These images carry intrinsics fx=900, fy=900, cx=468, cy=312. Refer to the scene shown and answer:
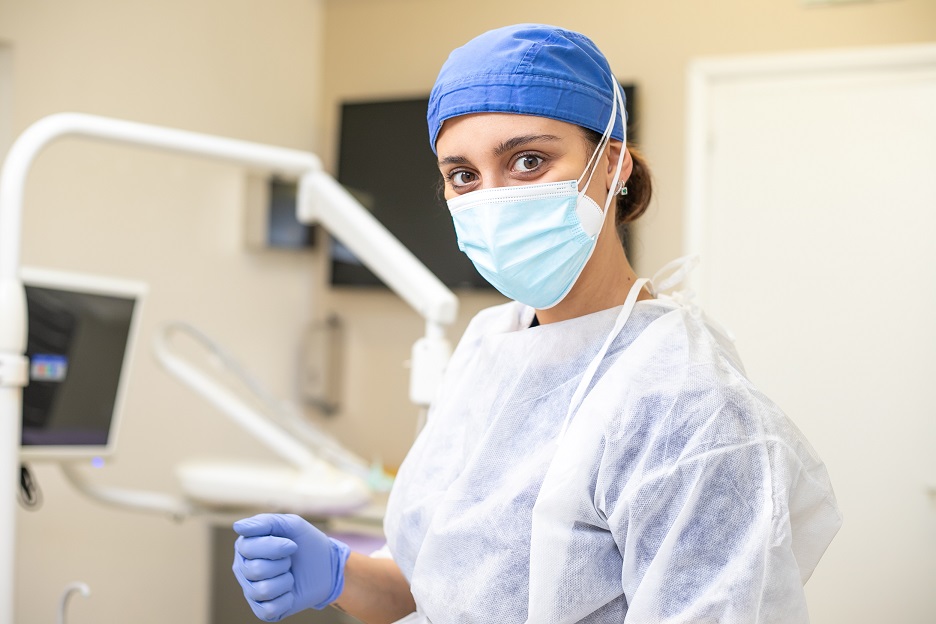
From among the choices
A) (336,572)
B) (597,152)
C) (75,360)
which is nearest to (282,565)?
(336,572)

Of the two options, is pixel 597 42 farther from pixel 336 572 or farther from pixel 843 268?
pixel 336 572

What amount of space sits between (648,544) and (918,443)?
1.88m

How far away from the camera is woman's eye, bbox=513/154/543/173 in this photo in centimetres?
94

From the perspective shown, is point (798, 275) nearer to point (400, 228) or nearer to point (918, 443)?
point (918, 443)

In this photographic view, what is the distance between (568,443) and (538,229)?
0.22 meters

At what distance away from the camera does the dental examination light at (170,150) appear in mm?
1339

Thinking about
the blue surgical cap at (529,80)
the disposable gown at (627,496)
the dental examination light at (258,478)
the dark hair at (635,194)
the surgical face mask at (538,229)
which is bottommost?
the dental examination light at (258,478)

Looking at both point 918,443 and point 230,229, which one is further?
point 230,229

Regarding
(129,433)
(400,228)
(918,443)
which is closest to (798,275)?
(918,443)

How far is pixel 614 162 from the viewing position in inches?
39.1

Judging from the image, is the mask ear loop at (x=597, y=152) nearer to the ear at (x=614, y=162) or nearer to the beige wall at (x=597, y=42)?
the ear at (x=614, y=162)

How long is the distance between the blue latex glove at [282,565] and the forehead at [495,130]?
0.44 m

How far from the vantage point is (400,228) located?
326 cm

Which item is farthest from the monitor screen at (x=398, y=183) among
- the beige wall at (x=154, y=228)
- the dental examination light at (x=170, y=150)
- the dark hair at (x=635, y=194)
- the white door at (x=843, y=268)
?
the dark hair at (x=635, y=194)
